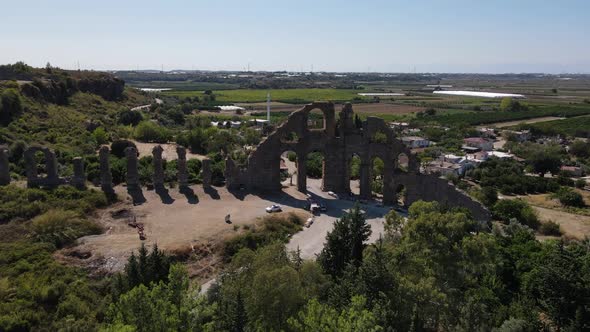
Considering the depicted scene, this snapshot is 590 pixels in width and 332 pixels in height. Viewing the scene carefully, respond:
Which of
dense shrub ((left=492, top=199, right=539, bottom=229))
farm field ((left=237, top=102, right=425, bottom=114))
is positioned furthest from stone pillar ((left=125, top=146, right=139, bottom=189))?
farm field ((left=237, top=102, right=425, bottom=114))

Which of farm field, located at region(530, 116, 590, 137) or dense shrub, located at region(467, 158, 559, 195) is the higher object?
farm field, located at region(530, 116, 590, 137)

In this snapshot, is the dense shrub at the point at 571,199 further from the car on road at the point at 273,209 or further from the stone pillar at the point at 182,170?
the stone pillar at the point at 182,170

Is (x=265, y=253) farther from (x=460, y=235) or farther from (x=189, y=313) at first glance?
(x=460, y=235)

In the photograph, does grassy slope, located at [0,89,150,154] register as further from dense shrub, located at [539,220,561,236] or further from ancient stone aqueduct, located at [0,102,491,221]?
dense shrub, located at [539,220,561,236]

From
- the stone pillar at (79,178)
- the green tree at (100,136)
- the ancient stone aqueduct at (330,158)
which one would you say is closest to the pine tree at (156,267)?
the ancient stone aqueduct at (330,158)

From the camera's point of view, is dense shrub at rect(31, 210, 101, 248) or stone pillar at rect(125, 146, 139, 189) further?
stone pillar at rect(125, 146, 139, 189)

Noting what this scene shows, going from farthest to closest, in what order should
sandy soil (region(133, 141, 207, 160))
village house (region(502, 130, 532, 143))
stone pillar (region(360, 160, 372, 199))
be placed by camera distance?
village house (region(502, 130, 532, 143)) → sandy soil (region(133, 141, 207, 160)) → stone pillar (region(360, 160, 372, 199))

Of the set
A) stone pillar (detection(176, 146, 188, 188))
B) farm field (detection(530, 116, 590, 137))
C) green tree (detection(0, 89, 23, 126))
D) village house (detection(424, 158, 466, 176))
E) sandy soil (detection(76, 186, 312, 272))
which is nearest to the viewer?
sandy soil (detection(76, 186, 312, 272))

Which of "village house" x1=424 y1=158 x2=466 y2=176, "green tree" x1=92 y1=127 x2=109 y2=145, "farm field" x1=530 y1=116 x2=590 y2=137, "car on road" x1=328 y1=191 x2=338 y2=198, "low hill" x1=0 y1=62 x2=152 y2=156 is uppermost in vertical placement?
"low hill" x1=0 y1=62 x2=152 y2=156
